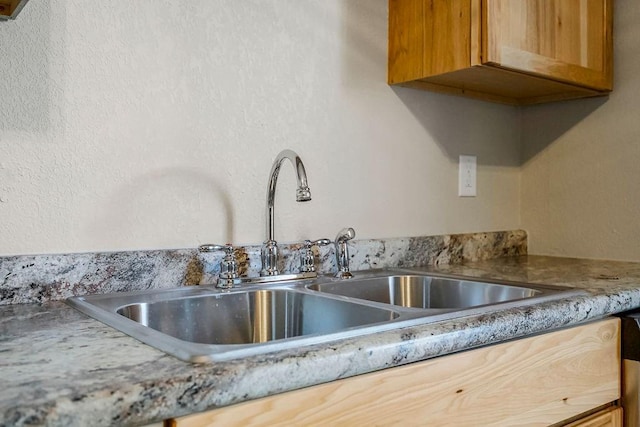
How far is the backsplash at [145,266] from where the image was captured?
0.99 meters

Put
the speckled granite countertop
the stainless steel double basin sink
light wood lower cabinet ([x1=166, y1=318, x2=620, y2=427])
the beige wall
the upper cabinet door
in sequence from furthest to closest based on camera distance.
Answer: the beige wall < the upper cabinet door < the stainless steel double basin sink < light wood lower cabinet ([x1=166, y1=318, x2=620, y2=427]) < the speckled granite countertop

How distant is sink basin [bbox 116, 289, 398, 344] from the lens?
103cm

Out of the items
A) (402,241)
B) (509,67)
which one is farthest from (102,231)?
(509,67)

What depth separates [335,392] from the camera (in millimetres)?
681

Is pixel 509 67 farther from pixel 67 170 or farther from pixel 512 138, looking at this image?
pixel 67 170

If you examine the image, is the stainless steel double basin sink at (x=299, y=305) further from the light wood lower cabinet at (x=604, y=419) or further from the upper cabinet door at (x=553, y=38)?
the upper cabinet door at (x=553, y=38)

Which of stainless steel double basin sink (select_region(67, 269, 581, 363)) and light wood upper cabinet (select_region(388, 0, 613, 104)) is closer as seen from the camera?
stainless steel double basin sink (select_region(67, 269, 581, 363))

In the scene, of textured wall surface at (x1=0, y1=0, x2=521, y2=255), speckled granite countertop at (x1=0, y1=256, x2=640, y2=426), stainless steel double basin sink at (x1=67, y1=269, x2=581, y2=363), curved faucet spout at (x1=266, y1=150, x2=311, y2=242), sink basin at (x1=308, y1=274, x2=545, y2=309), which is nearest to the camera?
speckled granite countertop at (x1=0, y1=256, x2=640, y2=426)

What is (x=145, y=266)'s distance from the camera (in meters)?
1.12

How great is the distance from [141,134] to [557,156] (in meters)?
1.35

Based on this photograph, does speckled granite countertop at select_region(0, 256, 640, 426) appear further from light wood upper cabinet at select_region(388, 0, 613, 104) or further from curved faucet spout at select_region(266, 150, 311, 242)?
light wood upper cabinet at select_region(388, 0, 613, 104)

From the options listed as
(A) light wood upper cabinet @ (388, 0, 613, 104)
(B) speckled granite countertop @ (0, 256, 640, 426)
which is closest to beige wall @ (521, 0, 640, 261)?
(A) light wood upper cabinet @ (388, 0, 613, 104)

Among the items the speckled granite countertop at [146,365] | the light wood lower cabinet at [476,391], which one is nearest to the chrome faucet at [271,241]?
the speckled granite countertop at [146,365]

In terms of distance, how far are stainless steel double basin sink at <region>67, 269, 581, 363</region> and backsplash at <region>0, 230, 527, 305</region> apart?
0.04m
